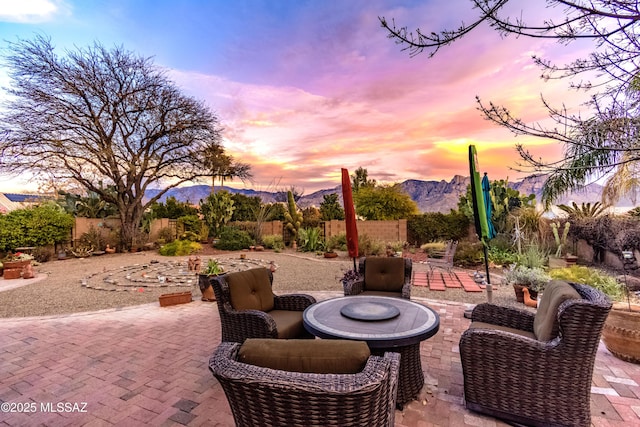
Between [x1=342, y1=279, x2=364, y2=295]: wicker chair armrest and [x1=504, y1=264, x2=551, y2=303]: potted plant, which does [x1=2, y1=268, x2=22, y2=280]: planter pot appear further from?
[x1=504, y1=264, x2=551, y2=303]: potted plant

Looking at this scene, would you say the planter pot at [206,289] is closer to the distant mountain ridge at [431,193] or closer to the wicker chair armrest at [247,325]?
the wicker chair armrest at [247,325]

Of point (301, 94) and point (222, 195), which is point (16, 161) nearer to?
point (222, 195)

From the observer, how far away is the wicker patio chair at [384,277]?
12.9 ft

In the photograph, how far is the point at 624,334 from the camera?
2.84 metres

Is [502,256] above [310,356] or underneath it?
underneath

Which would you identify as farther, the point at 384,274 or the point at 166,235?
the point at 166,235

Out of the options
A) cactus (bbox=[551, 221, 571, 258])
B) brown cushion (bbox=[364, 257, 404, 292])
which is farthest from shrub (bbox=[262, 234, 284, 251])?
cactus (bbox=[551, 221, 571, 258])

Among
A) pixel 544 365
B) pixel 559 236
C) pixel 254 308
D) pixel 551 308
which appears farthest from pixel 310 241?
pixel 544 365

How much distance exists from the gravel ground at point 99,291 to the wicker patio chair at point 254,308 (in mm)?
2786

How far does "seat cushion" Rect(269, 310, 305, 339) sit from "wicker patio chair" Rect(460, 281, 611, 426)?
145 centimetres

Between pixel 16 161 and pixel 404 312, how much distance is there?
13.5 metres

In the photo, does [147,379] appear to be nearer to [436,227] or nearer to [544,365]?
[544,365]

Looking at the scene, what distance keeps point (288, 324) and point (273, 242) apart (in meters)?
10.1

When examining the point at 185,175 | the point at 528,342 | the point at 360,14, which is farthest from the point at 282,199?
the point at 528,342
